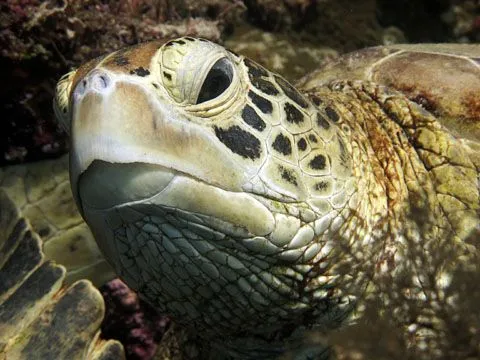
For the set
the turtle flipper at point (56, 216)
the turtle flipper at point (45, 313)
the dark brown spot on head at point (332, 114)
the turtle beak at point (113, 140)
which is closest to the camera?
the turtle beak at point (113, 140)

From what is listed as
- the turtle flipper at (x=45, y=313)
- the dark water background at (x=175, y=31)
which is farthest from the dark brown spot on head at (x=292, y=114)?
the dark water background at (x=175, y=31)

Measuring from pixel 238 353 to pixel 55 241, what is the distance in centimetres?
167

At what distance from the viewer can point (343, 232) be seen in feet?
4.90

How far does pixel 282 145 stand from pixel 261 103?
0.41ft

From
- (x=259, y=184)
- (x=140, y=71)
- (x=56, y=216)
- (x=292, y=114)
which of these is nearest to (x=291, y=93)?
(x=292, y=114)

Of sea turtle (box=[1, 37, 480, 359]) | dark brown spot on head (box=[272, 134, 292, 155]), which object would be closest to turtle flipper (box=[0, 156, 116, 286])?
sea turtle (box=[1, 37, 480, 359])

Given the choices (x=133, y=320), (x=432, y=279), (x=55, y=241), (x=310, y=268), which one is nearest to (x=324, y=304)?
(x=310, y=268)

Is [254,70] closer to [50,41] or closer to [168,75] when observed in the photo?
[168,75]

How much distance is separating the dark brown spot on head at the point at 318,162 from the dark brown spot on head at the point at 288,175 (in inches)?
3.0

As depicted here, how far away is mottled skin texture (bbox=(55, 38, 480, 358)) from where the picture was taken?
118cm

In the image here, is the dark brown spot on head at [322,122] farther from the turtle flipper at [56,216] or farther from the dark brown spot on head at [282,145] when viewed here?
the turtle flipper at [56,216]

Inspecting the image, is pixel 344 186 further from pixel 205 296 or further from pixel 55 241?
pixel 55 241

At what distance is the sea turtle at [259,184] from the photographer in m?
1.18

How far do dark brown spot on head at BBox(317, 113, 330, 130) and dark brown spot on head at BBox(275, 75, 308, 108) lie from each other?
6cm
